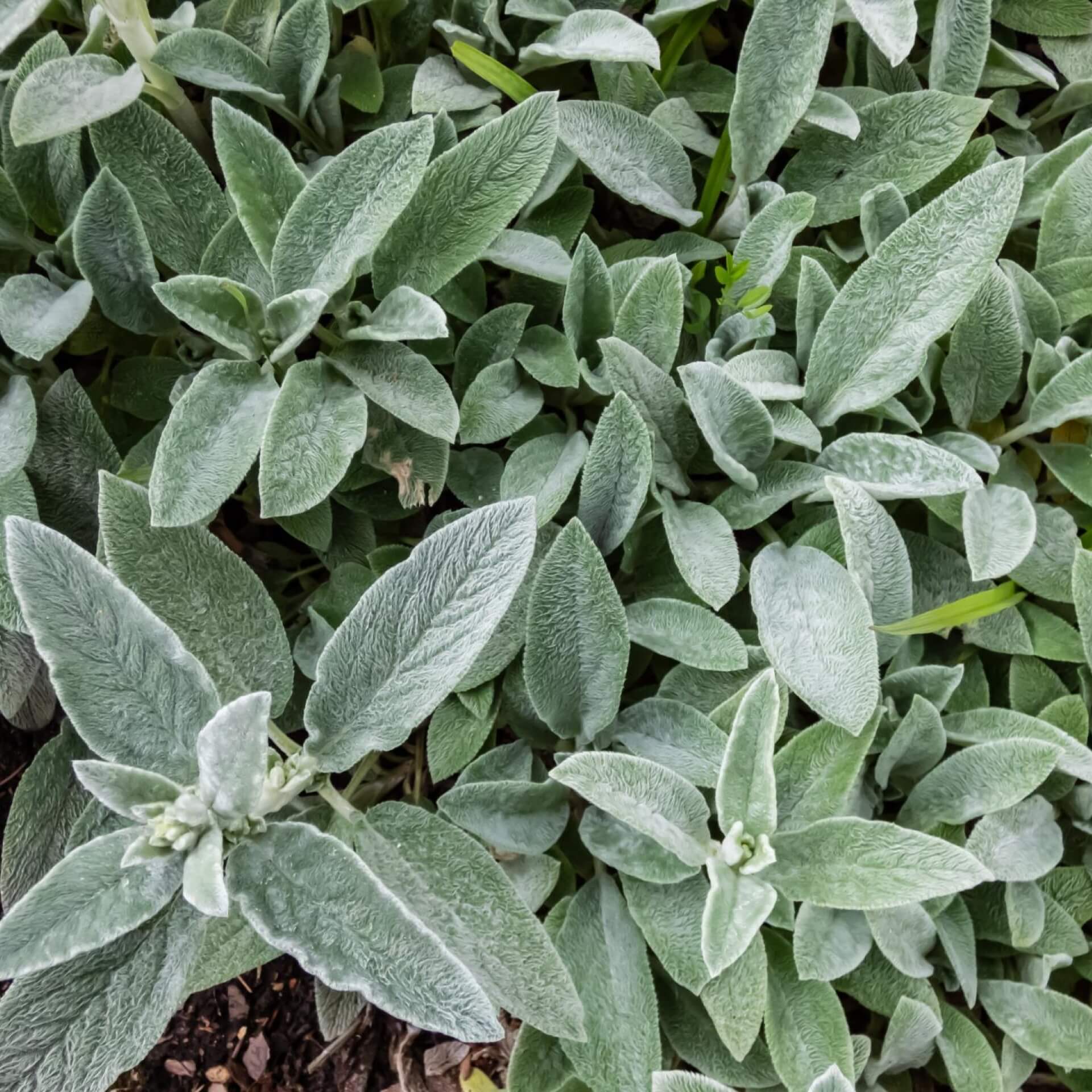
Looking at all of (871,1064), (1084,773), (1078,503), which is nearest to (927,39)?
(1078,503)

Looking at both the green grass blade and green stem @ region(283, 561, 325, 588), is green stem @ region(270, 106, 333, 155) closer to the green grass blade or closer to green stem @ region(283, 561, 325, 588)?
green stem @ region(283, 561, 325, 588)

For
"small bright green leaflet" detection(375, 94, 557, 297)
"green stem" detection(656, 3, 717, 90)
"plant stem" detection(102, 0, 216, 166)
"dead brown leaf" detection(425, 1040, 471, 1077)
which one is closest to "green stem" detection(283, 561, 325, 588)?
"small bright green leaflet" detection(375, 94, 557, 297)

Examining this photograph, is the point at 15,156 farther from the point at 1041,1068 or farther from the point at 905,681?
the point at 1041,1068

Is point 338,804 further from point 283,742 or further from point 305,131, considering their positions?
point 305,131

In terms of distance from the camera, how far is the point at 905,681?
2.88 feet

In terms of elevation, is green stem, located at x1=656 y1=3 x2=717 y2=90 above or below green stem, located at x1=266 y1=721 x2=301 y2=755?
above

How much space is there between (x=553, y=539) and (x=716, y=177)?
43cm

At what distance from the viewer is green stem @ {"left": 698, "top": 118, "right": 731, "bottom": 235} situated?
0.99 metres

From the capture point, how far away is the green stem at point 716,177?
99 centimetres

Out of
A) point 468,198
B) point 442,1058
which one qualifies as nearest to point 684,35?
point 468,198

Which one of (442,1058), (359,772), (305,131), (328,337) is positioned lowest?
(442,1058)

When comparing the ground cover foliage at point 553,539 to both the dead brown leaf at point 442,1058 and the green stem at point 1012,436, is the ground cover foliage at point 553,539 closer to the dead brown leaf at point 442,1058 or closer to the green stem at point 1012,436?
the green stem at point 1012,436

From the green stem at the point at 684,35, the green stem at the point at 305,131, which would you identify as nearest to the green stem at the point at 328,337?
the green stem at the point at 305,131

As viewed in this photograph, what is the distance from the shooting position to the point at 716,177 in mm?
988
